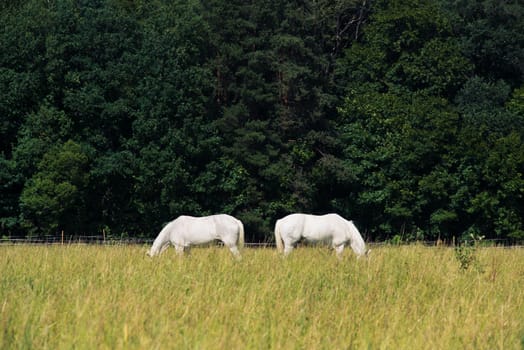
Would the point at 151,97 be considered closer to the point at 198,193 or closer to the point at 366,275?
the point at 198,193

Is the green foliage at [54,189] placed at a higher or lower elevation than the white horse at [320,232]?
higher

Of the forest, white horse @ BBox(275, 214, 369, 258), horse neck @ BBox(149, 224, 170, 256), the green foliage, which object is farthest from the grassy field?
the forest

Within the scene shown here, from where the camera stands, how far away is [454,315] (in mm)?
9438

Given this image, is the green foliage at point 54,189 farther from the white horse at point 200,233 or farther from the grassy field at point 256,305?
the grassy field at point 256,305

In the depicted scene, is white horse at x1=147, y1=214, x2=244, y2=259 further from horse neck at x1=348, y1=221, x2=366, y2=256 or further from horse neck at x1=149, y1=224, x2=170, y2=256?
horse neck at x1=348, y1=221, x2=366, y2=256

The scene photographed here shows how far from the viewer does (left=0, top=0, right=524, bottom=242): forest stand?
1508 inches

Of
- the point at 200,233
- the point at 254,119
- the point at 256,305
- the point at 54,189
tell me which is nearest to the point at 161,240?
the point at 200,233

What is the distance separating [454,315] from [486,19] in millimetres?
35701

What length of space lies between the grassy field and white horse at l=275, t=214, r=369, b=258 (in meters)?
5.36

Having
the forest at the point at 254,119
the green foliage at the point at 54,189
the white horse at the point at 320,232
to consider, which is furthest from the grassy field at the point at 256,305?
the forest at the point at 254,119

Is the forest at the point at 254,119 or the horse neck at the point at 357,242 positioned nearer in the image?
the horse neck at the point at 357,242

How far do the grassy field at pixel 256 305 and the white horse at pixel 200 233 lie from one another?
5.37 meters

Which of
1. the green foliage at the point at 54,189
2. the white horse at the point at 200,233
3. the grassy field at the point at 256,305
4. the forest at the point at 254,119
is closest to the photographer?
the grassy field at the point at 256,305

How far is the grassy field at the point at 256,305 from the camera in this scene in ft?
25.2
